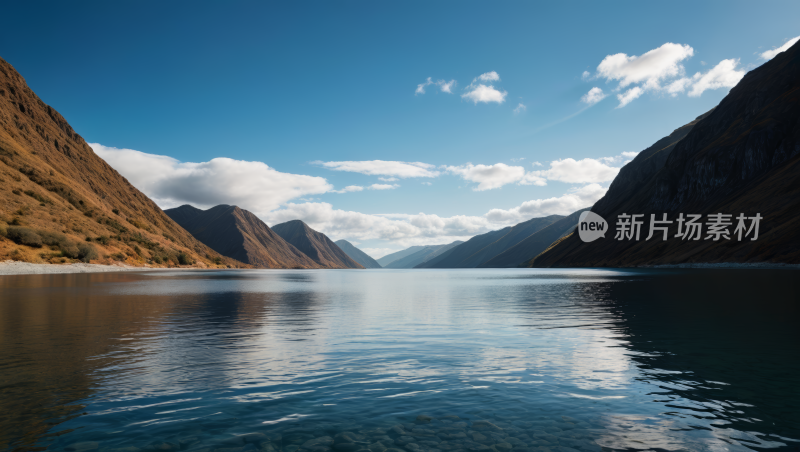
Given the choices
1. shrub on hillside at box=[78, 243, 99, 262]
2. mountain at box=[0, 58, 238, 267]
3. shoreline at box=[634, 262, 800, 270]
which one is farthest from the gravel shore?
shoreline at box=[634, 262, 800, 270]

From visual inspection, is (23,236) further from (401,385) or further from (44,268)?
(401,385)

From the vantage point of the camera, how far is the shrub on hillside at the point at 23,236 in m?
117

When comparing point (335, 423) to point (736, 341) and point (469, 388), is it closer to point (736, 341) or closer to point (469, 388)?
point (469, 388)

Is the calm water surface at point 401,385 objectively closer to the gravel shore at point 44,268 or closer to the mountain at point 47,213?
the gravel shore at point 44,268

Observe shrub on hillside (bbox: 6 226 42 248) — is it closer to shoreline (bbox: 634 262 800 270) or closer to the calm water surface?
Answer: the calm water surface

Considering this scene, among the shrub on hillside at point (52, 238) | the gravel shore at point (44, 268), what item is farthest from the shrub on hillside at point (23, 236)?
the gravel shore at point (44, 268)

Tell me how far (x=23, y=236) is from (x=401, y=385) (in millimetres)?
144686

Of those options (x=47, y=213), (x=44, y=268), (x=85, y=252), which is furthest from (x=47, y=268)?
(x=47, y=213)

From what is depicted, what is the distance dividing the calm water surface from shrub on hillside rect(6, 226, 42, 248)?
113638 millimetres

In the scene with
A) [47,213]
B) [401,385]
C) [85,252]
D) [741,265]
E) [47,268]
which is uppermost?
[47,213]

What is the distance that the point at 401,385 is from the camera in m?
15.7

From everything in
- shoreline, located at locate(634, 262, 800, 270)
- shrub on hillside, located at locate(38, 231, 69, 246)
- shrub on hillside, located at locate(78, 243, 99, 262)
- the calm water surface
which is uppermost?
shrub on hillside, located at locate(38, 231, 69, 246)

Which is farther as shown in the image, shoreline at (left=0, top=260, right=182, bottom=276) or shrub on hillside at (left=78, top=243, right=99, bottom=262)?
shrub on hillside at (left=78, top=243, right=99, bottom=262)

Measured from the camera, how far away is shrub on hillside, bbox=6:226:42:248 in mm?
117125
